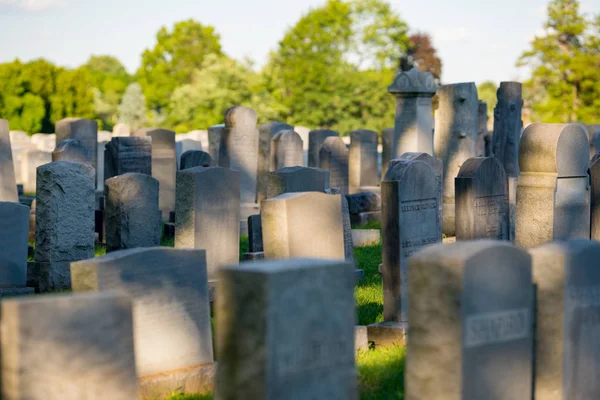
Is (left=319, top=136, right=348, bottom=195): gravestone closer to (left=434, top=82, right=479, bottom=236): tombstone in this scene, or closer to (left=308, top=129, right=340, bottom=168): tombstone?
(left=308, top=129, right=340, bottom=168): tombstone

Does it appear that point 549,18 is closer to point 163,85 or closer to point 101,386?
point 163,85

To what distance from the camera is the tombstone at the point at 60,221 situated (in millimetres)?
10273

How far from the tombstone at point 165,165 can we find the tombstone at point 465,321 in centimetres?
1288

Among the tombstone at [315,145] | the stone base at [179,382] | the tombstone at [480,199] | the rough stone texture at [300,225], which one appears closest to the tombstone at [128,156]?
the tombstone at [315,145]

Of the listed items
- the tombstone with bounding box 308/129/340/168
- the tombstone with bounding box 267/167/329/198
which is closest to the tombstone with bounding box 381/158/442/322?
the tombstone with bounding box 267/167/329/198

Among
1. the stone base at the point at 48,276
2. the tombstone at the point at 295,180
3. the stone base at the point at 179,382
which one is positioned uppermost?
the tombstone at the point at 295,180

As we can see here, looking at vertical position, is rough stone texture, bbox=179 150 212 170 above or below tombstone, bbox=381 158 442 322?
above

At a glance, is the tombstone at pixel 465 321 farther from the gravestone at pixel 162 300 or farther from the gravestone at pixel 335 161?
the gravestone at pixel 335 161

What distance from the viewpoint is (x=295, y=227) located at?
768 centimetres

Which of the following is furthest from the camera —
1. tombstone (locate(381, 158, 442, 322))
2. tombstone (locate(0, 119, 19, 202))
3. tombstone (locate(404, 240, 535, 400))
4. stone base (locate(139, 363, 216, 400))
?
tombstone (locate(0, 119, 19, 202))

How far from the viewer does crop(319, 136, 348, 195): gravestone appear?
1923 centimetres

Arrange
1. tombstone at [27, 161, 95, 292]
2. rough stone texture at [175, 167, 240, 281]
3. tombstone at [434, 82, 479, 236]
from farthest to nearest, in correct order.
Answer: tombstone at [434, 82, 479, 236] < tombstone at [27, 161, 95, 292] < rough stone texture at [175, 167, 240, 281]

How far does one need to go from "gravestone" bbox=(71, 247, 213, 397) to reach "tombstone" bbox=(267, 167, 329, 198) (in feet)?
13.8

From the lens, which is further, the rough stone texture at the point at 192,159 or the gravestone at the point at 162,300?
the rough stone texture at the point at 192,159
